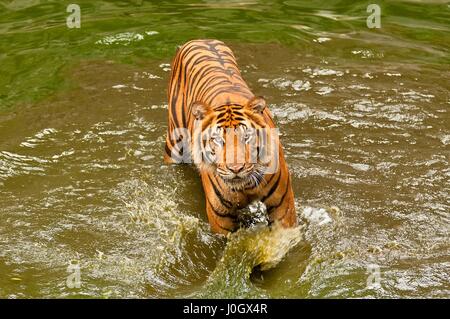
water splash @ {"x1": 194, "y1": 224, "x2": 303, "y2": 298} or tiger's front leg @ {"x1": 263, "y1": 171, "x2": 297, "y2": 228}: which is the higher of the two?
tiger's front leg @ {"x1": 263, "y1": 171, "x2": 297, "y2": 228}

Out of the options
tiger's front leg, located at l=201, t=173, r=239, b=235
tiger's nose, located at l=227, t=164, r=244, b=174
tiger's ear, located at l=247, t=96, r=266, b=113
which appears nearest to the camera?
tiger's nose, located at l=227, t=164, r=244, b=174

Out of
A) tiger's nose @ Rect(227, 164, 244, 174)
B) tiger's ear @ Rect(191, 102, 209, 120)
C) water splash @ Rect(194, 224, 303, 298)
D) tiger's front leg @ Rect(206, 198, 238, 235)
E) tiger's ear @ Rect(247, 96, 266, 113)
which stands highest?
tiger's ear @ Rect(247, 96, 266, 113)

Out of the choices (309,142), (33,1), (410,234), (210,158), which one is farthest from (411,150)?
(33,1)

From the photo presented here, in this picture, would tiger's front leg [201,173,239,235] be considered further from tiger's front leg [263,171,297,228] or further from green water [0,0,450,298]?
tiger's front leg [263,171,297,228]

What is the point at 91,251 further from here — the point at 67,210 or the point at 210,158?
the point at 210,158

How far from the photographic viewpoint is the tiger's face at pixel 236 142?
3.43 meters

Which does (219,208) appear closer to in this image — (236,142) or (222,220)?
(222,220)

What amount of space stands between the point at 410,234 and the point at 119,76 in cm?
296

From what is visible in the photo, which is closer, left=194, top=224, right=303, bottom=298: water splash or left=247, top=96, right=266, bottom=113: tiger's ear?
left=194, top=224, right=303, bottom=298: water splash

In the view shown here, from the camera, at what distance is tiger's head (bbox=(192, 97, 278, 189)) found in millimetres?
3432

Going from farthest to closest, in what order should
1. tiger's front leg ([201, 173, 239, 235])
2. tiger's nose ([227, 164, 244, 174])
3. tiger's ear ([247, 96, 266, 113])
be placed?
tiger's front leg ([201, 173, 239, 235])
tiger's ear ([247, 96, 266, 113])
tiger's nose ([227, 164, 244, 174])

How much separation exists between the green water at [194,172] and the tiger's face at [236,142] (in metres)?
0.37

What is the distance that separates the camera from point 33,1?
775cm

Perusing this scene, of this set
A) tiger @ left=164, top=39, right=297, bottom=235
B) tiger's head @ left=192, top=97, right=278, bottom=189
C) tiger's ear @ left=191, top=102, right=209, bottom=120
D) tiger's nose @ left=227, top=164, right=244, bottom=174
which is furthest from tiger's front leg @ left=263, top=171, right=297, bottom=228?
tiger's ear @ left=191, top=102, right=209, bottom=120
